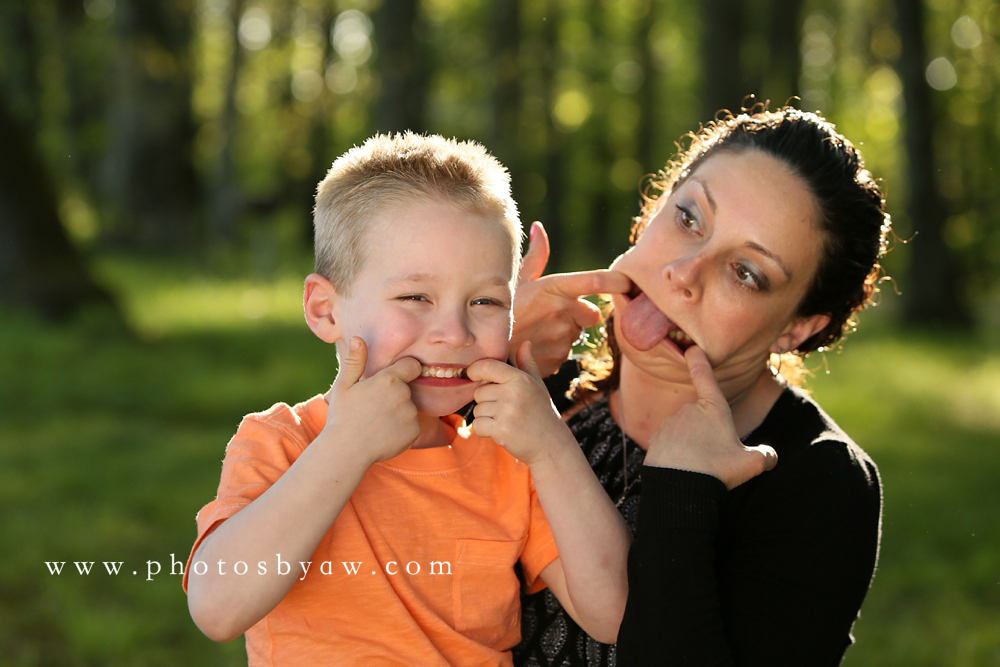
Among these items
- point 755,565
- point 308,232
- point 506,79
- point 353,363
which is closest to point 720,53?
point 506,79

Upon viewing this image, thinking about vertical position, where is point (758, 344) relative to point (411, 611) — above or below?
above

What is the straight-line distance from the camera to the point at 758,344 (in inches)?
94.3

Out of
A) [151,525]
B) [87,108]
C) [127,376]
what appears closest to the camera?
[151,525]

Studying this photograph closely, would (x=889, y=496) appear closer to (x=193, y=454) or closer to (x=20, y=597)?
(x=193, y=454)

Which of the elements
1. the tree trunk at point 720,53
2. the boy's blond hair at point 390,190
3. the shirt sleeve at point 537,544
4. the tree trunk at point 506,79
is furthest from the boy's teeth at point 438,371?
the tree trunk at point 506,79

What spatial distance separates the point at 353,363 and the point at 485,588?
1.96 ft

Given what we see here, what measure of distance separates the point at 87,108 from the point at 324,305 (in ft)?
95.7

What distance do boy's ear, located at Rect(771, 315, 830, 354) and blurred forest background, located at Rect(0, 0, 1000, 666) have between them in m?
2.62

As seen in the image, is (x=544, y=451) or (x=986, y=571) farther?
(x=986, y=571)

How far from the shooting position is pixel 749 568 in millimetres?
2025

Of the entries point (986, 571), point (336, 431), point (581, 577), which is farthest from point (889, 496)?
point (336, 431)

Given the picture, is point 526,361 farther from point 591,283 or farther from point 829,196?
point 829,196

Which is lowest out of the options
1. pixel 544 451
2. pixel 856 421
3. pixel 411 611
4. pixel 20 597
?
pixel 856 421

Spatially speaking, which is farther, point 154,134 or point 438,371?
point 154,134
